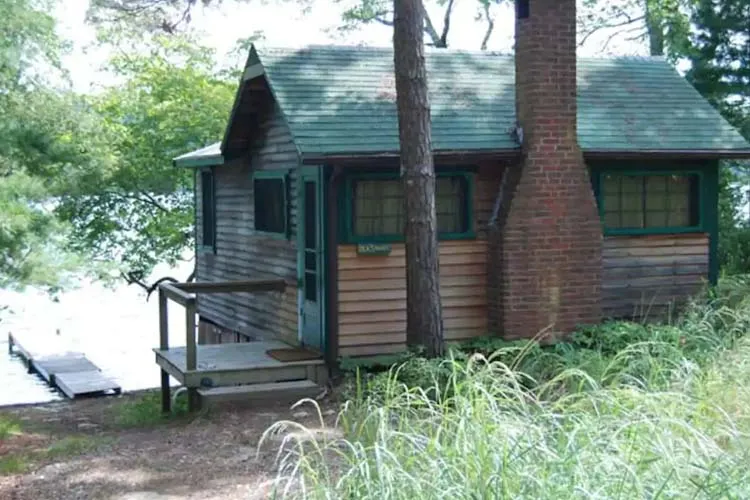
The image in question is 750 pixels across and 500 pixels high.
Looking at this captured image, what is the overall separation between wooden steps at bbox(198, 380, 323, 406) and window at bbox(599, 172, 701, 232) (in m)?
4.11

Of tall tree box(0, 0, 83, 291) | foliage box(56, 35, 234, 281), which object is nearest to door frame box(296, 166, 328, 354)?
tall tree box(0, 0, 83, 291)

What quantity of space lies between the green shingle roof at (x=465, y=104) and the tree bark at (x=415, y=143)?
964 millimetres

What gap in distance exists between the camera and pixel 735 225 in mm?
17688

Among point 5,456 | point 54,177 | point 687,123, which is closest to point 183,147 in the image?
point 54,177

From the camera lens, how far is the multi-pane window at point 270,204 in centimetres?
1209

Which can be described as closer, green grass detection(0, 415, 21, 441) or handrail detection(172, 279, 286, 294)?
green grass detection(0, 415, 21, 441)

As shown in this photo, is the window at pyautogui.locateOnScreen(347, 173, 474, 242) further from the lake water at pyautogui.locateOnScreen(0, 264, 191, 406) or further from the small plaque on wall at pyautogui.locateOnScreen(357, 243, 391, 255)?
the lake water at pyautogui.locateOnScreen(0, 264, 191, 406)

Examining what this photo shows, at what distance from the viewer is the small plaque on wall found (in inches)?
424

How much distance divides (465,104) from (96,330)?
52.6 feet

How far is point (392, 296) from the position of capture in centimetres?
1096

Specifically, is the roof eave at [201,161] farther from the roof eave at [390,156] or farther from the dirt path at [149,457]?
the dirt path at [149,457]

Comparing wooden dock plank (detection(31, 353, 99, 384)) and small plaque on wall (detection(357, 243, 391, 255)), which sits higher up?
small plaque on wall (detection(357, 243, 391, 255))

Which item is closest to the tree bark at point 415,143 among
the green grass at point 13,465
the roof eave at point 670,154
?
the roof eave at point 670,154

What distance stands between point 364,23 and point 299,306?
55.5ft
